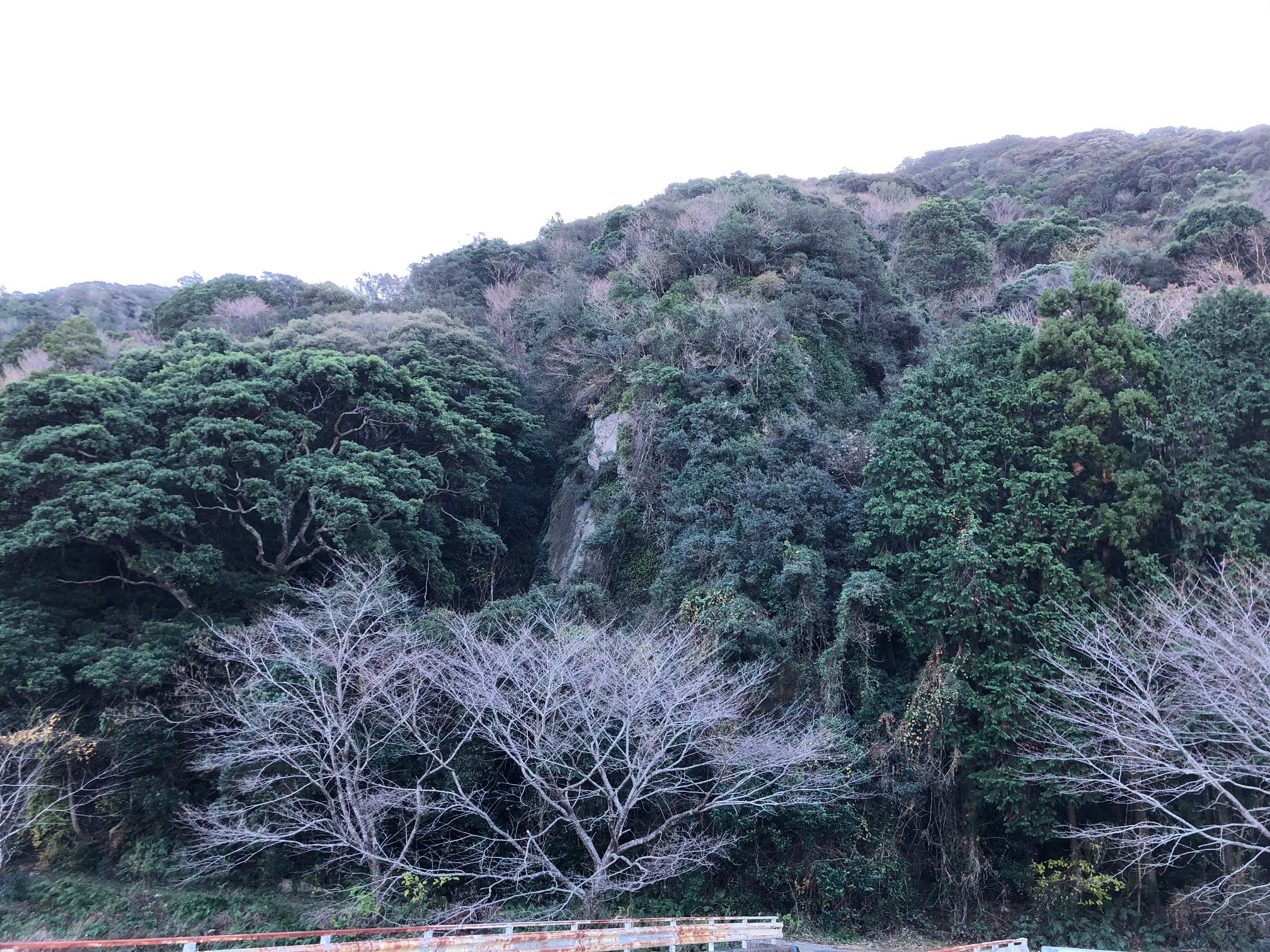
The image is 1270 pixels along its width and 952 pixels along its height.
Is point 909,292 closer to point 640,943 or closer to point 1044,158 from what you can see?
→ point 640,943

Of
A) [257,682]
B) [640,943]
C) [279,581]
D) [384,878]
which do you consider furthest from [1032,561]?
[279,581]

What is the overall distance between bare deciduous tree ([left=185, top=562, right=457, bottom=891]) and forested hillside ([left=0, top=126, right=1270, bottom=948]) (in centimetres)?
12

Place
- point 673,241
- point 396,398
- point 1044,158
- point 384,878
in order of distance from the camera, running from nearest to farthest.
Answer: point 384,878 < point 396,398 < point 673,241 < point 1044,158

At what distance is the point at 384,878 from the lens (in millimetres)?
11391

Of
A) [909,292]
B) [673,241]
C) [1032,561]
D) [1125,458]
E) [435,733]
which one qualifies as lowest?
[435,733]

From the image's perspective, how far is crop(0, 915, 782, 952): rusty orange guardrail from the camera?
24.7ft

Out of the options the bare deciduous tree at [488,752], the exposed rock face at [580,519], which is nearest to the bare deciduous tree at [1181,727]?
the bare deciduous tree at [488,752]

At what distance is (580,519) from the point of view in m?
21.7

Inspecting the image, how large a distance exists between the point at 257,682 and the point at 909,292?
24.3 meters

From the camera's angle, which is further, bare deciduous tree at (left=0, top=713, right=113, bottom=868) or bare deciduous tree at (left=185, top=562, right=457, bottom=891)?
bare deciduous tree at (left=0, top=713, right=113, bottom=868)

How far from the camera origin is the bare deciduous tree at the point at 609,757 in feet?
36.7

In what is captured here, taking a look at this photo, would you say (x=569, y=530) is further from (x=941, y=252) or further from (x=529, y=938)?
(x=941, y=252)

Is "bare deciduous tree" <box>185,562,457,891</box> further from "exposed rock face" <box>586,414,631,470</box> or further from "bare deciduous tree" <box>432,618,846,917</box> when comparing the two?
"exposed rock face" <box>586,414,631,470</box>

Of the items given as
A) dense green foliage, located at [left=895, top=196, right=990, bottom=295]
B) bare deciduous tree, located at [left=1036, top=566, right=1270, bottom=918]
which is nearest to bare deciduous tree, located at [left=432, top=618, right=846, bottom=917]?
bare deciduous tree, located at [left=1036, top=566, right=1270, bottom=918]
